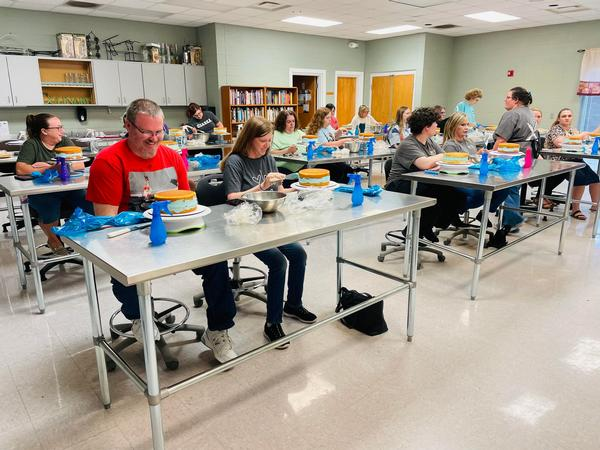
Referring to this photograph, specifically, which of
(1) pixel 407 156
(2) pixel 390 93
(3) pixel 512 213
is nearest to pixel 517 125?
(3) pixel 512 213

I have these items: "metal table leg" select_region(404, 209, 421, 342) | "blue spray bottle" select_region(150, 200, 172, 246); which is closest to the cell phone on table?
"blue spray bottle" select_region(150, 200, 172, 246)

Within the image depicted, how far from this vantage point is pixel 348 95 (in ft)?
33.9

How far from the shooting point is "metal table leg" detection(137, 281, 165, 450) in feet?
4.32

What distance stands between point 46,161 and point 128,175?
5.16 ft

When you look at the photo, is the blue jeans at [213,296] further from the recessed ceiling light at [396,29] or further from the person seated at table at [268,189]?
the recessed ceiling light at [396,29]

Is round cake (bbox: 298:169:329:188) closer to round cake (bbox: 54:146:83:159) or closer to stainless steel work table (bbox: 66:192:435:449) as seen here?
stainless steel work table (bbox: 66:192:435:449)

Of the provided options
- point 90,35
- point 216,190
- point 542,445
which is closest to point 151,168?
point 216,190

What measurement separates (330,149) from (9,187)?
275 cm

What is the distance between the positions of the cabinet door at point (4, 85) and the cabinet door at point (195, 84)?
2678 mm

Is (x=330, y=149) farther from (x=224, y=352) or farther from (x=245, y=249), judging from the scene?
(x=245, y=249)

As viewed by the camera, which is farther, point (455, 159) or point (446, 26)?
point (446, 26)

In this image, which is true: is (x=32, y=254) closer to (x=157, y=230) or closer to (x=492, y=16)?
(x=157, y=230)

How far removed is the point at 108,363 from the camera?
2.12m

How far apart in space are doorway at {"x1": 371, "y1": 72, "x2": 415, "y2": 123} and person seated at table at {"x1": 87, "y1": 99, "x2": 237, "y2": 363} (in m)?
8.40
